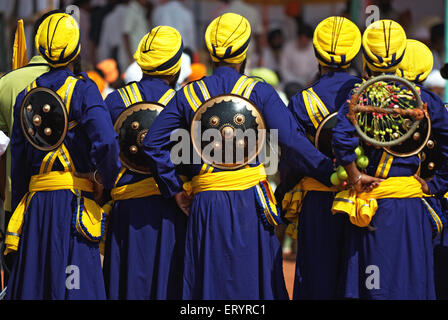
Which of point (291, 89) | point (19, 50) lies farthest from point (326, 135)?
point (291, 89)

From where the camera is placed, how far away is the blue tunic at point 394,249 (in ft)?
16.7

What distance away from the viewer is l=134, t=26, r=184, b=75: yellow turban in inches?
225

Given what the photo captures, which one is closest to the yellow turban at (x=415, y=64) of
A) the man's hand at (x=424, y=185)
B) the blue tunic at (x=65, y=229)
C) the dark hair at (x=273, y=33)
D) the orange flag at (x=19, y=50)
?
the man's hand at (x=424, y=185)

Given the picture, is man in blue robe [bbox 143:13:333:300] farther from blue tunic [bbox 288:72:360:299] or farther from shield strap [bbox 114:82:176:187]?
shield strap [bbox 114:82:176:187]

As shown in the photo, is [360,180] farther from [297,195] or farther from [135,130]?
[135,130]

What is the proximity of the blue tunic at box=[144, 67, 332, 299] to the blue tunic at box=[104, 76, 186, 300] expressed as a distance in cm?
33

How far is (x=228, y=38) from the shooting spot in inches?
209

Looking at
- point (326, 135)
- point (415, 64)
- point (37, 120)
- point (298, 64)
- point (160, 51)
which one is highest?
point (298, 64)

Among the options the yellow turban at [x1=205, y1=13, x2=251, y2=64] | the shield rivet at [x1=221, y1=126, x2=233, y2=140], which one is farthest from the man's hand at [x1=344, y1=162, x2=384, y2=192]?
the yellow turban at [x1=205, y1=13, x2=251, y2=64]

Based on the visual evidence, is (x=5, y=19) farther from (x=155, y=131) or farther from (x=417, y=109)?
(x=417, y=109)

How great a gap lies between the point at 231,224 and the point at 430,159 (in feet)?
4.42

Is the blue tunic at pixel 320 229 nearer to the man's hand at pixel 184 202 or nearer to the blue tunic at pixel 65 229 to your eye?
the man's hand at pixel 184 202

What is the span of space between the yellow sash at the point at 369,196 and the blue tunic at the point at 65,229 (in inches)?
53.9
